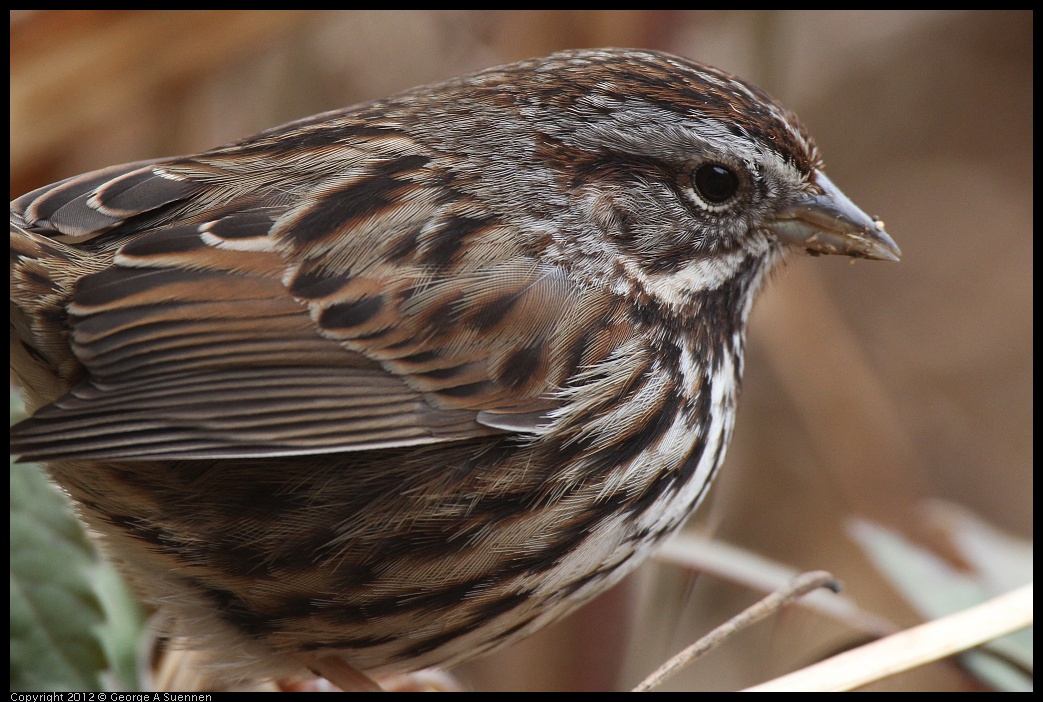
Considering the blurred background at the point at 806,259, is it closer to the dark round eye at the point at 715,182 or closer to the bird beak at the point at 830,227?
the bird beak at the point at 830,227

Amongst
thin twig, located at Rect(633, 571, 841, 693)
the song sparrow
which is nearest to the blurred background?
thin twig, located at Rect(633, 571, 841, 693)

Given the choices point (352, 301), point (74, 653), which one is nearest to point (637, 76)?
point (352, 301)

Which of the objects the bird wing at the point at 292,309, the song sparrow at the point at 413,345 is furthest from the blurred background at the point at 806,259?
the bird wing at the point at 292,309

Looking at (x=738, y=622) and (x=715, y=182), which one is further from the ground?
(x=715, y=182)

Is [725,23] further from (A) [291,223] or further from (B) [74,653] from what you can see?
(B) [74,653]

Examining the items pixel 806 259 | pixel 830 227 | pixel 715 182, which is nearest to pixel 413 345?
pixel 715 182

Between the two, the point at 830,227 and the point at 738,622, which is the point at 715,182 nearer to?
the point at 830,227
